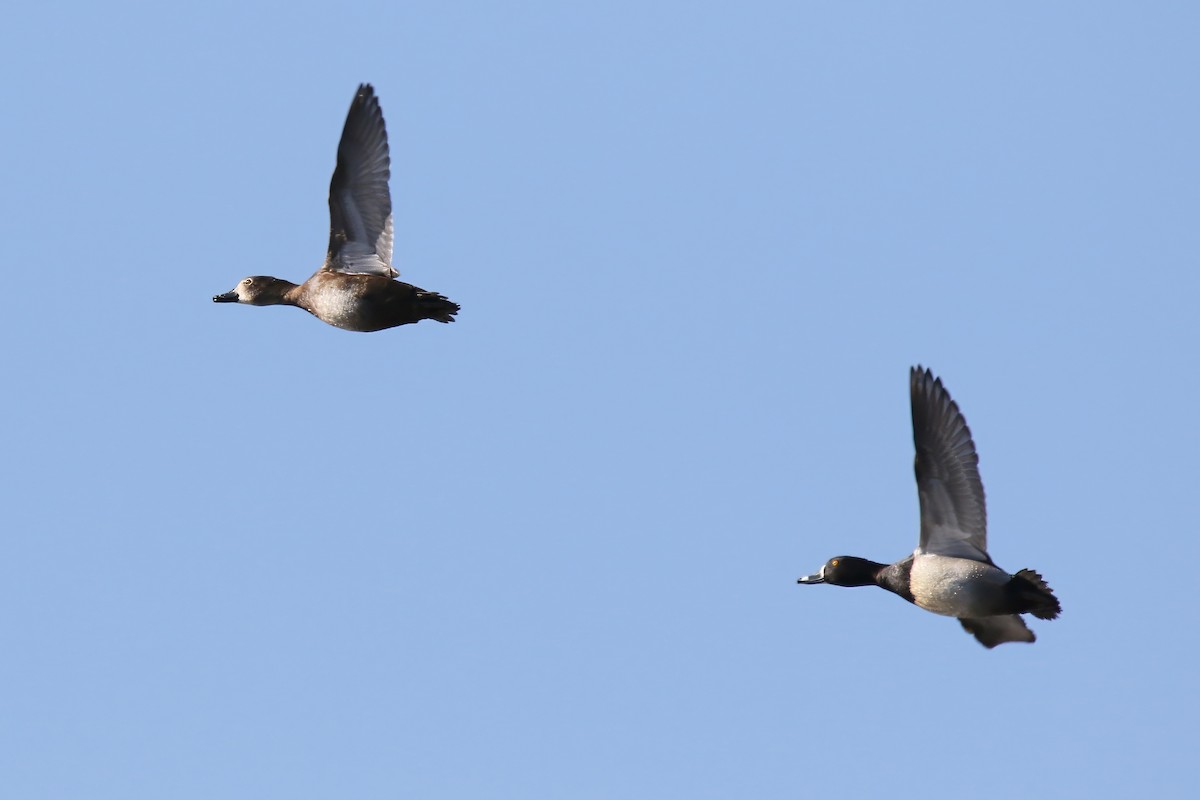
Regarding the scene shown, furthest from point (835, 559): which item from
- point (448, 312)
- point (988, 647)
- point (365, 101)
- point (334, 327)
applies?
point (365, 101)

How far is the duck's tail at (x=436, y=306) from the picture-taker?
1580 centimetres

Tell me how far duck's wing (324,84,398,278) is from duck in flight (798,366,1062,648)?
5.90 m

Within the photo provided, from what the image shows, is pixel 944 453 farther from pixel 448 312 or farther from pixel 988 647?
pixel 448 312

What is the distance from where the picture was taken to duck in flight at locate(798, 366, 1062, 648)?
14344 mm

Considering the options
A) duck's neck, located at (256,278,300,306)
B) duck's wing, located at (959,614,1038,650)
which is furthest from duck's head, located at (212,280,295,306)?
duck's wing, located at (959,614,1038,650)

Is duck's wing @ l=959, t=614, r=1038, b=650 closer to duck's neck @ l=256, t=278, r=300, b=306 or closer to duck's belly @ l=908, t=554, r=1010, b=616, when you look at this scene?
duck's belly @ l=908, t=554, r=1010, b=616

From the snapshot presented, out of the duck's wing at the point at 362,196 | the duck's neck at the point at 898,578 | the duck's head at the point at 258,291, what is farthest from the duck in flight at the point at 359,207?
the duck's neck at the point at 898,578

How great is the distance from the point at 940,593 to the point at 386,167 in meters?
7.23

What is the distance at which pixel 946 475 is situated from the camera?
47.6 ft

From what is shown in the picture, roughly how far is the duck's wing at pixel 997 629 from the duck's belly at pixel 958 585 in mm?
740

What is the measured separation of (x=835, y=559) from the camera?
53.8ft

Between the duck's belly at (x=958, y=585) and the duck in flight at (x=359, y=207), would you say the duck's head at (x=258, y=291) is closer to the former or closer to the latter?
the duck in flight at (x=359, y=207)

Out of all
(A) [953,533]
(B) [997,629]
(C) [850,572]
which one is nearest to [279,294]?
(C) [850,572]

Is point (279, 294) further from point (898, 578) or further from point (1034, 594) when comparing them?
point (1034, 594)
